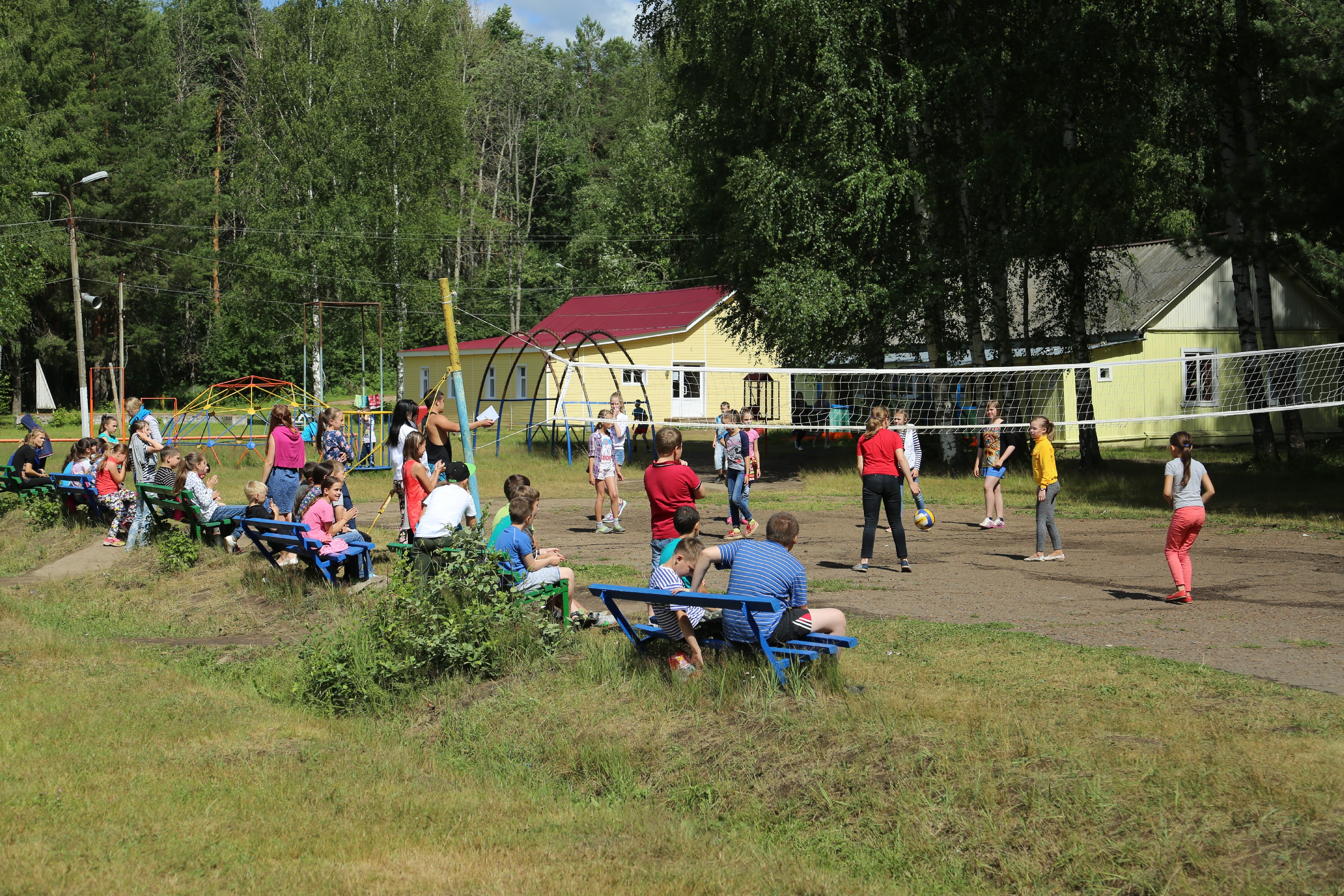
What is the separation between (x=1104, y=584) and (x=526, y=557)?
5.80 meters

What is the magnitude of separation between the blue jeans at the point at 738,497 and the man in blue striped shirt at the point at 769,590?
7.62 m

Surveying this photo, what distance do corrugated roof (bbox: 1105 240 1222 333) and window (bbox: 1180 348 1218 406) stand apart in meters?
1.65

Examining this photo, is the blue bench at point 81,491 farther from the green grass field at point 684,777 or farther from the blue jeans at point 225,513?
the green grass field at point 684,777

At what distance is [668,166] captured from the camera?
4806 centimetres

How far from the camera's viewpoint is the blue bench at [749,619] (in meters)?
6.14

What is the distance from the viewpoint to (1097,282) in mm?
22938

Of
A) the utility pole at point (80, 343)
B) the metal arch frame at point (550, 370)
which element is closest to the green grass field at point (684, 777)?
the metal arch frame at point (550, 370)

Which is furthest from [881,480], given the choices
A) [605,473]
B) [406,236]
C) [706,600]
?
[406,236]

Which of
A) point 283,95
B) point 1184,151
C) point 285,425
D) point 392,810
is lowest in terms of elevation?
point 392,810

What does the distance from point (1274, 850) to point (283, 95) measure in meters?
46.4

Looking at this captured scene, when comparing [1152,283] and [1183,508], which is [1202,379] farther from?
[1183,508]

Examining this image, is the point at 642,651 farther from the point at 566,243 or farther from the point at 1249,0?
the point at 566,243

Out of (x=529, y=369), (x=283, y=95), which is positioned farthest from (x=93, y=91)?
(x=529, y=369)

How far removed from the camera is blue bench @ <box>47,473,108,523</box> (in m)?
14.6
